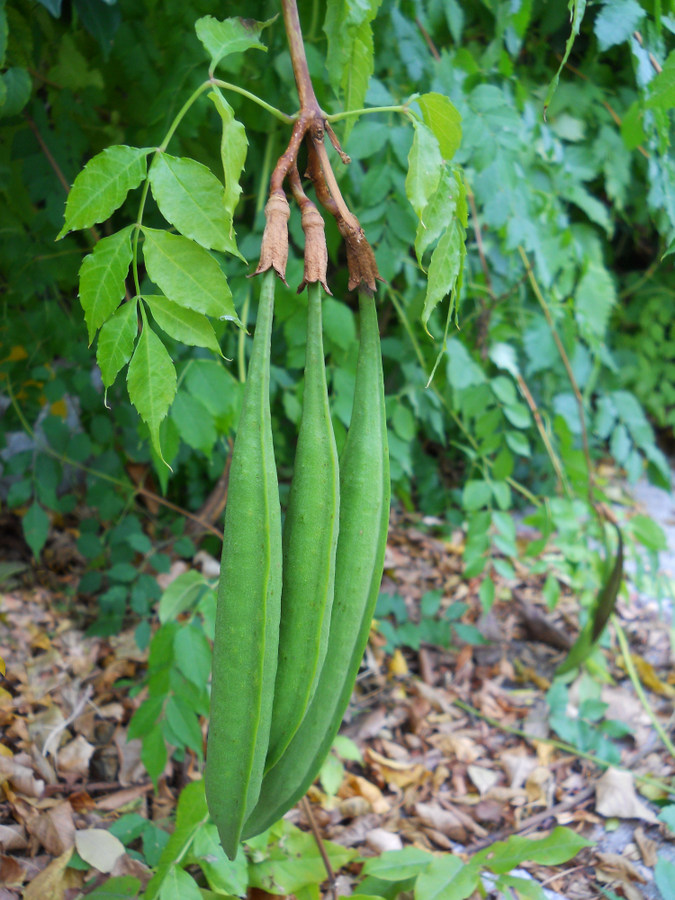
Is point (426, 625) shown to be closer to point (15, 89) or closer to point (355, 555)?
point (355, 555)

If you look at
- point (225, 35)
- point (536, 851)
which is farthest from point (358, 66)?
point (536, 851)

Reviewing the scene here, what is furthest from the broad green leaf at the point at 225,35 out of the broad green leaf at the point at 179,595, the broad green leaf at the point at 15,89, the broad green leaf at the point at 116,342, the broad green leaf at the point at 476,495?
the broad green leaf at the point at 476,495

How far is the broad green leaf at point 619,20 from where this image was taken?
1247mm

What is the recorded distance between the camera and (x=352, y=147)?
5.25ft

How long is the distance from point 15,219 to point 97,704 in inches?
50.1

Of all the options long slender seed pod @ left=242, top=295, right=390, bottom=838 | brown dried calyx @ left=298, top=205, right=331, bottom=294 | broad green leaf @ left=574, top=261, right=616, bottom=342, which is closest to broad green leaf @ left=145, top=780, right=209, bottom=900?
long slender seed pod @ left=242, top=295, right=390, bottom=838

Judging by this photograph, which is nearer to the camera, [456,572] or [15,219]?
[15,219]

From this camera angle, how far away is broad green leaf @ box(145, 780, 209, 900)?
1089 mm

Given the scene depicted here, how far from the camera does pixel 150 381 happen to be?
34.6 inches

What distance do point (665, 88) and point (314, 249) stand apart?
70 cm

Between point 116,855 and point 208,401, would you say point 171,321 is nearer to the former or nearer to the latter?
point 208,401

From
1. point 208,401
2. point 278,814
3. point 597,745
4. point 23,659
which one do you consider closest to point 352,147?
point 208,401

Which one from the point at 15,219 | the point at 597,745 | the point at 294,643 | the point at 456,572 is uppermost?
the point at 15,219

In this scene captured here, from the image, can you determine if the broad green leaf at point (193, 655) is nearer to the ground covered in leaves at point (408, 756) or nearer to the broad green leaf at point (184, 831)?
the broad green leaf at point (184, 831)
